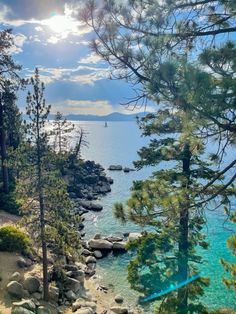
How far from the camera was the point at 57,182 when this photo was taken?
15.2 meters

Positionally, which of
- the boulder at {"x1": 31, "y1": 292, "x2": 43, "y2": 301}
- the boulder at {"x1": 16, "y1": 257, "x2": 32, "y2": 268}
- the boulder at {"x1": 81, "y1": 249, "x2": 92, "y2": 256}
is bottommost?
the boulder at {"x1": 81, "y1": 249, "x2": 92, "y2": 256}

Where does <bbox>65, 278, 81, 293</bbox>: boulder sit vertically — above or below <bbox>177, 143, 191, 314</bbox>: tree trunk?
below

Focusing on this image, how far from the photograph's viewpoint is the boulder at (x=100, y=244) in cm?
2483

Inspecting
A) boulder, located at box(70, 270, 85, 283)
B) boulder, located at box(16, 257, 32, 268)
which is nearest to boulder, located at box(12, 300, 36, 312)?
boulder, located at box(16, 257, 32, 268)

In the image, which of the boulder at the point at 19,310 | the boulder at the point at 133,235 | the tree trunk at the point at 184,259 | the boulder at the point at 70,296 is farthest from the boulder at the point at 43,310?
the boulder at the point at 133,235

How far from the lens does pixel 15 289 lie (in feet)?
47.6

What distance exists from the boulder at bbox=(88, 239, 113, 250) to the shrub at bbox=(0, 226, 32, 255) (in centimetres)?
719

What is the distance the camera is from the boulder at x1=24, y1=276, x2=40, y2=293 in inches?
603

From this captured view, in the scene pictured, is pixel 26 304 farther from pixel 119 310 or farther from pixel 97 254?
pixel 97 254

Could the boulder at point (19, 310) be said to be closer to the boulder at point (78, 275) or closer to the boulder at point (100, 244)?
the boulder at point (78, 275)

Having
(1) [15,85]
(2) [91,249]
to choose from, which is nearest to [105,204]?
(2) [91,249]

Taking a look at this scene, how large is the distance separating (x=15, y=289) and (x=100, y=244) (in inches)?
432

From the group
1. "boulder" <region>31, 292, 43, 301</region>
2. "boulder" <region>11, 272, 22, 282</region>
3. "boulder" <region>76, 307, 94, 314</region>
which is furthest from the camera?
"boulder" <region>11, 272, 22, 282</region>

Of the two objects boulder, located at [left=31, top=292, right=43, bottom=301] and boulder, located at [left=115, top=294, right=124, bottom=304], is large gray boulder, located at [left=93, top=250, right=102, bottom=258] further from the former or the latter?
boulder, located at [left=31, top=292, right=43, bottom=301]
